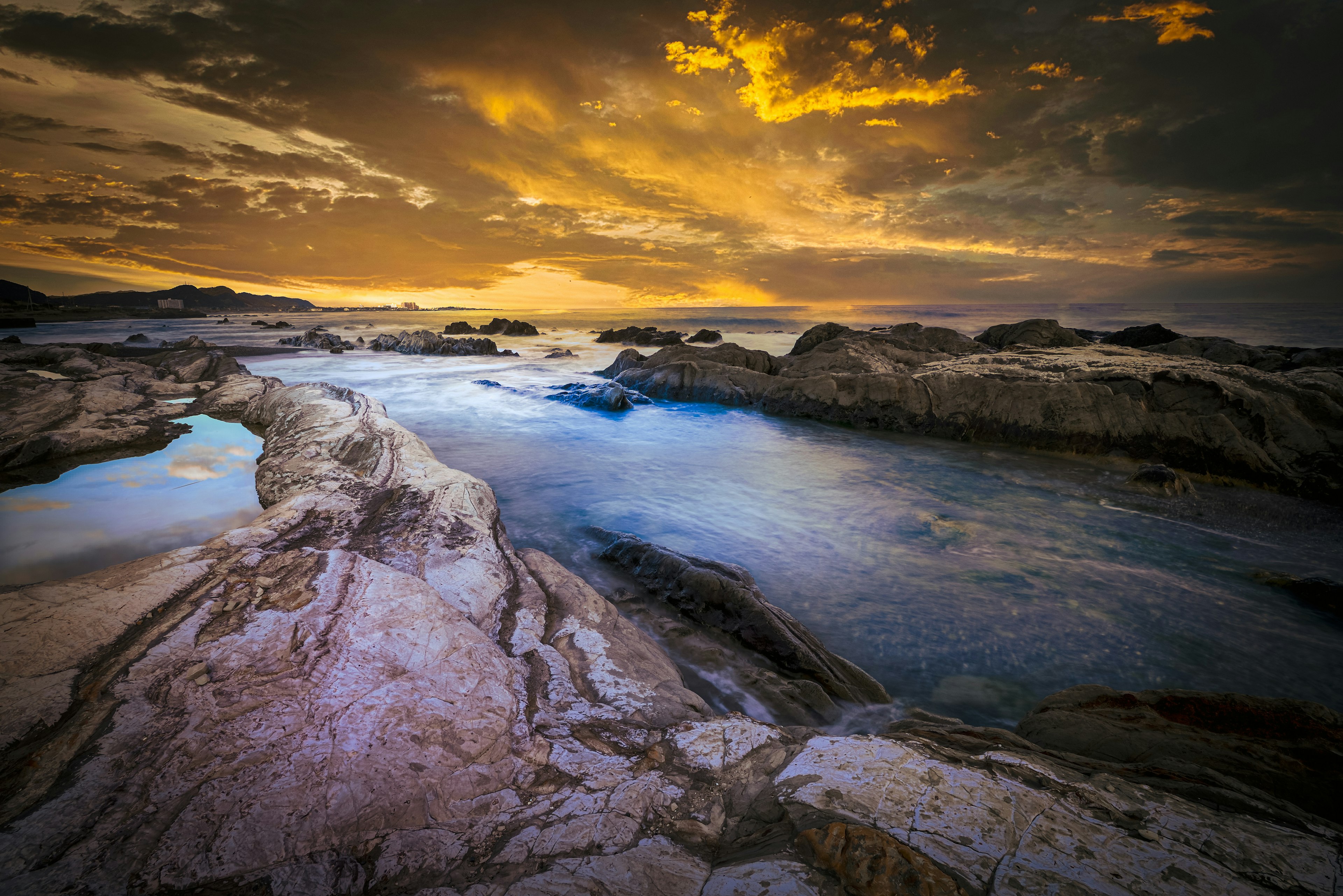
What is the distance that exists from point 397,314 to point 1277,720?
13147 centimetres

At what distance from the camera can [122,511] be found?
525 centimetres

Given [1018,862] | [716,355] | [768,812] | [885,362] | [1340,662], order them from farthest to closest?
[716,355] → [885,362] → [1340,662] → [768,812] → [1018,862]

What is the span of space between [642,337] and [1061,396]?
28288 mm

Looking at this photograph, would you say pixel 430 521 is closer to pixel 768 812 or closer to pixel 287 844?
pixel 287 844

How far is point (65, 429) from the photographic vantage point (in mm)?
7160

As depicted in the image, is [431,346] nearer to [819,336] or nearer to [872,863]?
[819,336]

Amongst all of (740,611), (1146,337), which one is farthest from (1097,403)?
(1146,337)

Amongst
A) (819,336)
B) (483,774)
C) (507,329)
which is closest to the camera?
(483,774)

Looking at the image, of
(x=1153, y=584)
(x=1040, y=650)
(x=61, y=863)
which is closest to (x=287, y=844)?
(x=61, y=863)

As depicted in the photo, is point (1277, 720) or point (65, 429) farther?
point (65, 429)

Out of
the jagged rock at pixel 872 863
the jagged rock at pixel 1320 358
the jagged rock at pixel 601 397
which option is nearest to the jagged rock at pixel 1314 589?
the jagged rock at pixel 872 863

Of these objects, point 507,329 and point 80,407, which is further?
point 507,329

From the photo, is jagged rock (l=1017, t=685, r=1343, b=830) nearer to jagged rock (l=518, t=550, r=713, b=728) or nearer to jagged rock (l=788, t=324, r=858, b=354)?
jagged rock (l=518, t=550, r=713, b=728)

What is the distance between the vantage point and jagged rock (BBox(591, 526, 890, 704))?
3848mm
